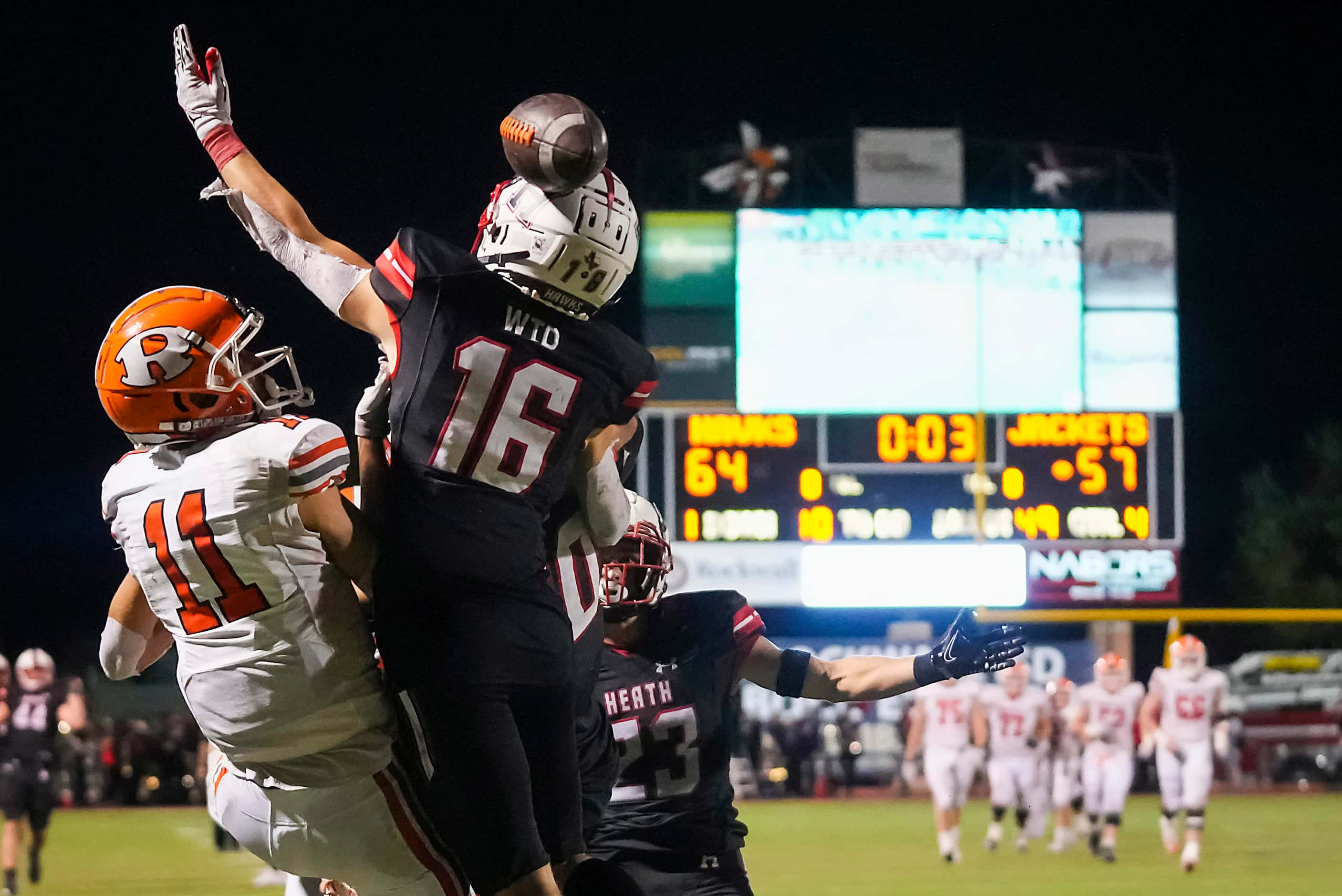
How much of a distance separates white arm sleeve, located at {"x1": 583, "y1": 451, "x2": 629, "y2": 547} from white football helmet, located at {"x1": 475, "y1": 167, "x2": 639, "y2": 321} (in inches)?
12.6

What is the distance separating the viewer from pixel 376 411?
118 inches

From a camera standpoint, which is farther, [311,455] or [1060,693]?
[1060,693]

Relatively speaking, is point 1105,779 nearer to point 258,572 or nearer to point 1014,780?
point 1014,780

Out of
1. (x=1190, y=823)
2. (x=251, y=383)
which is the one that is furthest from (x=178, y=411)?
(x=1190, y=823)

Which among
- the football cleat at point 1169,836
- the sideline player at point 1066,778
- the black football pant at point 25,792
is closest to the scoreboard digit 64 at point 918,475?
the sideline player at point 1066,778

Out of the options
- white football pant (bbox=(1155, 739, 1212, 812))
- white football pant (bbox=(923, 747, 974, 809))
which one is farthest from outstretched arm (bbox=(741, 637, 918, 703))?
white football pant (bbox=(1155, 739, 1212, 812))

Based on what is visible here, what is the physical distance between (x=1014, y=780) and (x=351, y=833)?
11.2m

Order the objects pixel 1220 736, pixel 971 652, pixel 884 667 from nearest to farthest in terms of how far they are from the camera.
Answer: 1. pixel 971 652
2. pixel 884 667
3. pixel 1220 736

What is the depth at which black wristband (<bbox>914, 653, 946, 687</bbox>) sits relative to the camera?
3844 millimetres

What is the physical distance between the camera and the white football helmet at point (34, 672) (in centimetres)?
1189

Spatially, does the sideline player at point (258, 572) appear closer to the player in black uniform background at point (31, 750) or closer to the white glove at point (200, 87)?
the white glove at point (200, 87)

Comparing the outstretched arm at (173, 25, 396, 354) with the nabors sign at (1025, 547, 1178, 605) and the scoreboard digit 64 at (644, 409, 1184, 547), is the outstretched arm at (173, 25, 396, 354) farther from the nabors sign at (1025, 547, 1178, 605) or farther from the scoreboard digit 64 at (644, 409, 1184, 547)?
the nabors sign at (1025, 547, 1178, 605)

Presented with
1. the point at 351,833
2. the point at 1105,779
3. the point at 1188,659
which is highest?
the point at 351,833

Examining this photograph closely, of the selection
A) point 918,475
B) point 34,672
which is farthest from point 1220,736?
point 34,672
